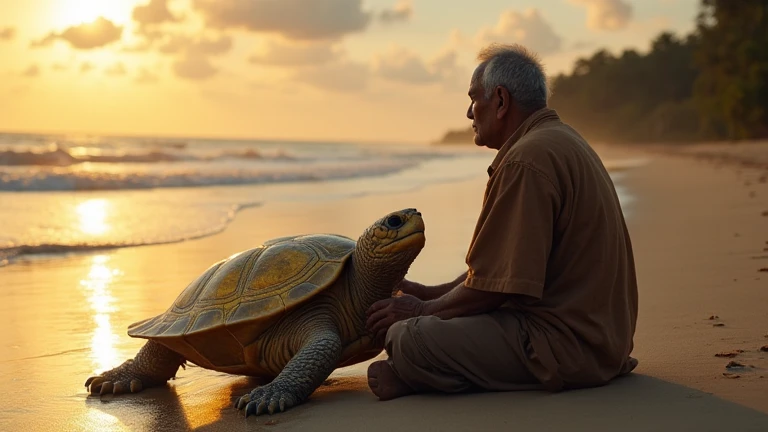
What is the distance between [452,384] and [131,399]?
5.88ft

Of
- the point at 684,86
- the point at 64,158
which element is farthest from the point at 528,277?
the point at 684,86

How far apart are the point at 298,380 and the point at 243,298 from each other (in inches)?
24.2

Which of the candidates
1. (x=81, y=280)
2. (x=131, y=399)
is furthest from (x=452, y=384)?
(x=81, y=280)

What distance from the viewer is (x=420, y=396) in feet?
12.3

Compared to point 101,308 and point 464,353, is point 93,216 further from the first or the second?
point 464,353

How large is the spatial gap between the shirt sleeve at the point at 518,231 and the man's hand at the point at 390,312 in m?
0.52

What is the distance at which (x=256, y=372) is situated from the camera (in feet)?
14.6

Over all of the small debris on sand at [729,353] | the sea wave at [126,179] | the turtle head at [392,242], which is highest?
the turtle head at [392,242]

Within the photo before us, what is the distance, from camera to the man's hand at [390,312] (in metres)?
3.91

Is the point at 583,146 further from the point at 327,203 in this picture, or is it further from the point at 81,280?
the point at 327,203

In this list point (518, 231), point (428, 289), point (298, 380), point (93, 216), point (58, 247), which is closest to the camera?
point (518, 231)

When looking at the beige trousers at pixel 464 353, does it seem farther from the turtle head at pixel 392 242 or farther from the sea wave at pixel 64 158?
the sea wave at pixel 64 158

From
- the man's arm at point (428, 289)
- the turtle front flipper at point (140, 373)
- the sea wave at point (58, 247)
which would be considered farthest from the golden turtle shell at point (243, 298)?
the sea wave at point (58, 247)

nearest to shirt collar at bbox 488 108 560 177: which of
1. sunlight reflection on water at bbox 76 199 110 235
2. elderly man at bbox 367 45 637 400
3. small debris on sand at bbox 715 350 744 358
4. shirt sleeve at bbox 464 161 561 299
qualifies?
elderly man at bbox 367 45 637 400
